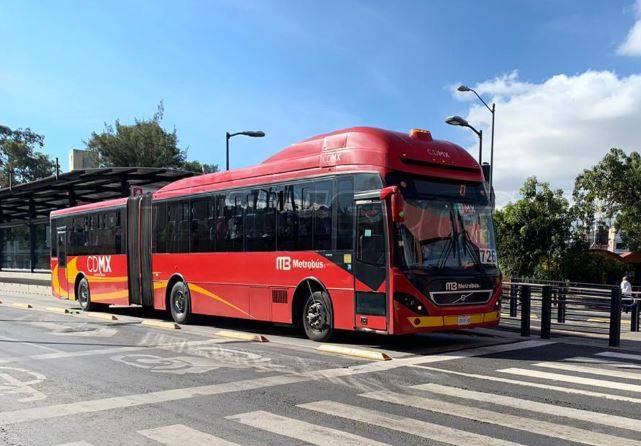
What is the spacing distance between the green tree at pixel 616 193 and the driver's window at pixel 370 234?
88.5ft

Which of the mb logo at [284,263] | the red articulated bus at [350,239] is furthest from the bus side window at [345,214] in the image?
the mb logo at [284,263]

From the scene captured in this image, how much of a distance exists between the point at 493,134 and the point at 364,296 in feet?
65.8

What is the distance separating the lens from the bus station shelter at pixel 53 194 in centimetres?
2642

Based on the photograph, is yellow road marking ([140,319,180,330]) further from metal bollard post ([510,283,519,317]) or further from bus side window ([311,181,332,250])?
metal bollard post ([510,283,519,317])

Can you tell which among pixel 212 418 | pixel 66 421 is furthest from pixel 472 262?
pixel 66 421

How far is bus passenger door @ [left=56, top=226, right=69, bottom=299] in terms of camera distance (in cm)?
1980

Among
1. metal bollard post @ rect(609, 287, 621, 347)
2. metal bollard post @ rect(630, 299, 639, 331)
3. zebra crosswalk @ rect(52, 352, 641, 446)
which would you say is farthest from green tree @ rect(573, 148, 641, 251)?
zebra crosswalk @ rect(52, 352, 641, 446)

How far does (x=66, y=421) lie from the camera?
575 centimetres

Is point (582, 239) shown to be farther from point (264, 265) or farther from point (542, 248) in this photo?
point (264, 265)

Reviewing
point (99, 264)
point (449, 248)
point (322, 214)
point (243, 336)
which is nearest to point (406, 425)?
point (449, 248)

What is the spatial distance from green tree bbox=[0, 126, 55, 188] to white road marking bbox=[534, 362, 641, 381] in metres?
78.7

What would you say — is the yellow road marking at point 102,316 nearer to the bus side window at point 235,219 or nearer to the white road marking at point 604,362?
the bus side window at point 235,219

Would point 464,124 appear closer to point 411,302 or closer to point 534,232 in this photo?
point 534,232

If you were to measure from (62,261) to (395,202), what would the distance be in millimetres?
14898
